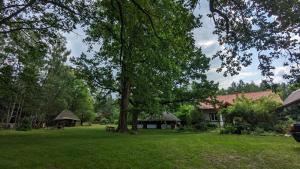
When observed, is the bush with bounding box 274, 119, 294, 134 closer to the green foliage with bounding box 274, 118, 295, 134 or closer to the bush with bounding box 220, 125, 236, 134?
the green foliage with bounding box 274, 118, 295, 134

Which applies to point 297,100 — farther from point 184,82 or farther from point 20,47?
point 20,47

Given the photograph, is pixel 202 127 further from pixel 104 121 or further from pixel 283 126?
pixel 104 121

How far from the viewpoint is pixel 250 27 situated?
9.81 m

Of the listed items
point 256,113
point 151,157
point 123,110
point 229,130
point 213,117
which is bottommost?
point 151,157

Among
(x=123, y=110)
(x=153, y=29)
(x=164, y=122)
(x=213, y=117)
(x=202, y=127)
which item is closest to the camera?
(x=153, y=29)

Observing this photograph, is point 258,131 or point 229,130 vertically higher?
point 229,130

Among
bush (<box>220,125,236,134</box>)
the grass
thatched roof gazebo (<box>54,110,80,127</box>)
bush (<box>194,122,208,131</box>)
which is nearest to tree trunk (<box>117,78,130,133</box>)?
bush (<box>220,125,236,134</box>)

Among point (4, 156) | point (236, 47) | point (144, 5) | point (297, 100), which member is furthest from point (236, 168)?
point (297, 100)

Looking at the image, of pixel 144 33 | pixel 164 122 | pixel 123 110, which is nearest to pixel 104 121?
pixel 164 122

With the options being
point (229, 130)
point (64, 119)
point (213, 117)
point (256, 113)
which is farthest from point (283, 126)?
point (64, 119)

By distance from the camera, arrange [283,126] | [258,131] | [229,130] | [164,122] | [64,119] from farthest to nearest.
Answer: [64,119] < [164,122] < [229,130] < [283,126] < [258,131]

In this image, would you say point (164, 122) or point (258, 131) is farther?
point (164, 122)

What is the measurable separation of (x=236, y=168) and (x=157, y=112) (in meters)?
15.1

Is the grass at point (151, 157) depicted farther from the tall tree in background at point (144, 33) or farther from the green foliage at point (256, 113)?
the green foliage at point (256, 113)
